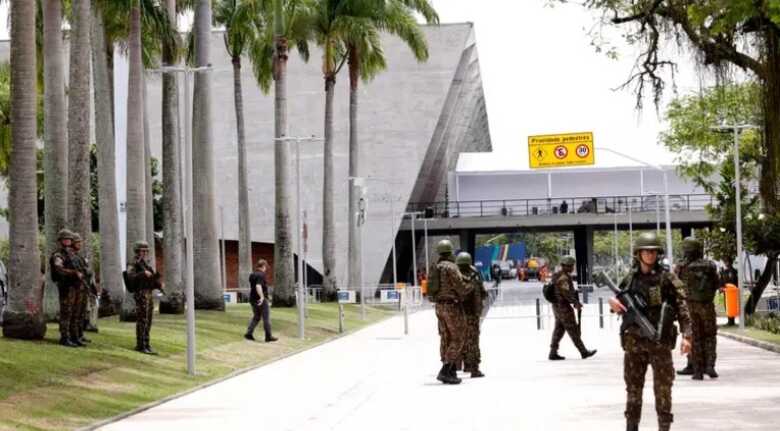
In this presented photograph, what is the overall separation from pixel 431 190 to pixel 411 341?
6582 cm

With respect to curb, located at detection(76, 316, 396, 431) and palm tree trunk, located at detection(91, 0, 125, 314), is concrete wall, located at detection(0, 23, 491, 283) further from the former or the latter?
curb, located at detection(76, 316, 396, 431)

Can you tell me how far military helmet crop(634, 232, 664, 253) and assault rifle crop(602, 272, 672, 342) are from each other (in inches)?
15.9

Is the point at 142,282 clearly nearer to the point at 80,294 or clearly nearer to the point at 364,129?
the point at 80,294

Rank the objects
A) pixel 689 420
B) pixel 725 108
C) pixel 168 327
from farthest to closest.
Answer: pixel 725 108
pixel 168 327
pixel 689 420

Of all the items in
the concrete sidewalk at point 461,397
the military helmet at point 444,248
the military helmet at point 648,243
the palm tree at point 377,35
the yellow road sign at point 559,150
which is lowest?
the concrete sidewalk at point 461,397

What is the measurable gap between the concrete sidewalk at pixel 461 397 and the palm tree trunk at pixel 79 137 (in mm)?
4929

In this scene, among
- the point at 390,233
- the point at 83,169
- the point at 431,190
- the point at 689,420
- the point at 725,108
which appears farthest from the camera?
the point at 431,190

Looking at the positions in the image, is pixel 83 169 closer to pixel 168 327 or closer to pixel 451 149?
pixel 168 327

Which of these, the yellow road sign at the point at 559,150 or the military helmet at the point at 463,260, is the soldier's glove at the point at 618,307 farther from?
the yellow road sign at the point at 559,150

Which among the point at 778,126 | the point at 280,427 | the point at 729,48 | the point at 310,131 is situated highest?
the point at 310,131

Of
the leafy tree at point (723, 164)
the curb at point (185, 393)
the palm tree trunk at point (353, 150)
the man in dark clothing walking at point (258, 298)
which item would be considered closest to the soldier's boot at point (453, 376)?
the curb at point (185, 393)

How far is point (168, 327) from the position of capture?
102ft

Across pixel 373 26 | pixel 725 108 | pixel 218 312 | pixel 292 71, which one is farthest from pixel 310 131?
pixel 218 312

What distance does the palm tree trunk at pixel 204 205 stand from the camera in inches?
1508
